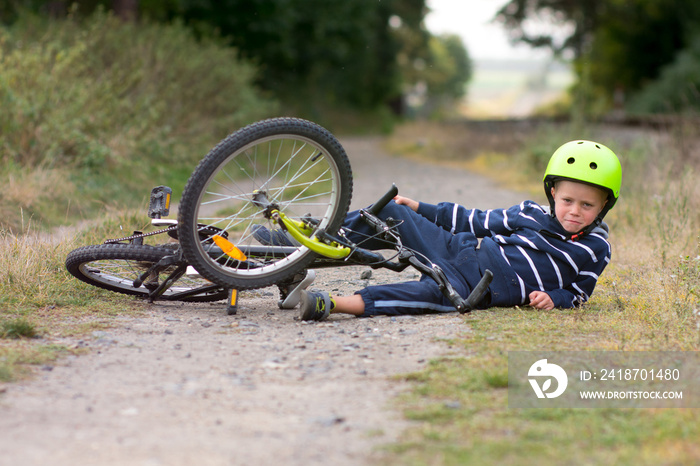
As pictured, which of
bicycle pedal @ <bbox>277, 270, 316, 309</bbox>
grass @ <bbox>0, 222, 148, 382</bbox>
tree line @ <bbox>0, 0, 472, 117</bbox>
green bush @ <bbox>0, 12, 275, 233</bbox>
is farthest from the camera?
tree line @ <bbox>0, 0, 472, 117</bbox>

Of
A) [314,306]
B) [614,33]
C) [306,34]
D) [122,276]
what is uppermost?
[614,33]

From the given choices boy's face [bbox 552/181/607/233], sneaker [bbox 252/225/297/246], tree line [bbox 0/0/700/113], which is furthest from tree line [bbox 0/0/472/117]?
boy's face [bbox 552/181/607/233]

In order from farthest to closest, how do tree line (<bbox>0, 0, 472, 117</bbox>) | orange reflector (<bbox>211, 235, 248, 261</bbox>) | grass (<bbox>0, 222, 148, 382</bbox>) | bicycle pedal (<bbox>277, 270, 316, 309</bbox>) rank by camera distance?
tree line (<bbox>0, 0, 472, 117</bbox>) → bicycle pedal (<bbox>277, 270, 316, 309</bbox>) → orange reflector (<bbox>211, 235, 248, 261</bbox>) → grass (<bbox>0, 222, 148, 382</bbox>)

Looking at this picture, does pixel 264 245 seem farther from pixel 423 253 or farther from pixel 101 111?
pixel 101 111

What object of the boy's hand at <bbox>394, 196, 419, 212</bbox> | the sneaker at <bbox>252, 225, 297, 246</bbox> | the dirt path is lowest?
the dirt path

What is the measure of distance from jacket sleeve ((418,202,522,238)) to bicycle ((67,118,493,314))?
0.32 meters

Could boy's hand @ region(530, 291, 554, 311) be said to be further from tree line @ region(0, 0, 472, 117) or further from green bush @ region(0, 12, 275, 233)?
tree line @ region(0, 0, 472, 117)

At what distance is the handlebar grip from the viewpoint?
435 cm

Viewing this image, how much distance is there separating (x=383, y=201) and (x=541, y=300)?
1.08 metres

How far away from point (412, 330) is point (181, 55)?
35.1 ft

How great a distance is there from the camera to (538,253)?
4266mm

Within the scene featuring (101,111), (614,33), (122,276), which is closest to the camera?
(122,276)

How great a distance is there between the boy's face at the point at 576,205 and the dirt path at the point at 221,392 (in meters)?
0.88

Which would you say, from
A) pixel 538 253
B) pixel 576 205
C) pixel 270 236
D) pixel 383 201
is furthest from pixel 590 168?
pixel 270 236
